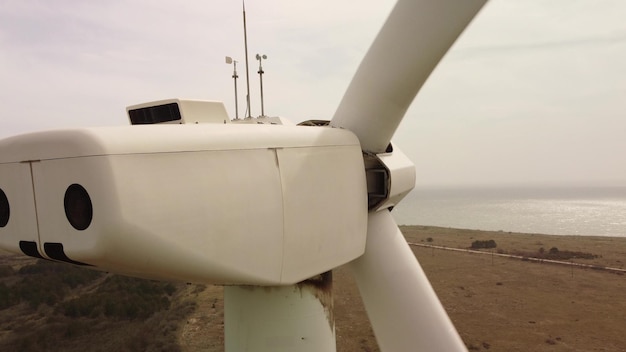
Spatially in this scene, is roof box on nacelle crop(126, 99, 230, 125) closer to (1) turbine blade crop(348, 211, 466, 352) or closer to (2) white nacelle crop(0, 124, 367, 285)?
(2) white nacelle crop(0, 124, 367, 285)

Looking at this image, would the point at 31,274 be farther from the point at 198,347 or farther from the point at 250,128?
the point at 250,128

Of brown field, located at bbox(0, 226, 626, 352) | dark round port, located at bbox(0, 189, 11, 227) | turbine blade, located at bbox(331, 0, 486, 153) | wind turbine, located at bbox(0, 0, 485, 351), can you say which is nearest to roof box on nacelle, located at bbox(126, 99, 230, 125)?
wind turbine, located at bbox(0, 0, 485, 351)

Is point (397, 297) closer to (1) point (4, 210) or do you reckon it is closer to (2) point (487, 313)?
(1) point (4, 210)

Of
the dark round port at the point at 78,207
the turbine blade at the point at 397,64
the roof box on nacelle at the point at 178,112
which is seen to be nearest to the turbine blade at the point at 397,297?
the turbine blade at the point at 397,64

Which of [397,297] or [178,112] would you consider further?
[397,297]

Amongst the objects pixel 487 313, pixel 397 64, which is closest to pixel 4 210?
pixel 397 64

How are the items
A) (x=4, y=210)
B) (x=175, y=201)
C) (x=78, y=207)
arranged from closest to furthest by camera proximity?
(x=78, y=207) < (x=175, y=201) < (x=4, y=210)

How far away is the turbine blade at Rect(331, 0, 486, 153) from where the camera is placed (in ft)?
15.4

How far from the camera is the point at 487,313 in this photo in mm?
20250

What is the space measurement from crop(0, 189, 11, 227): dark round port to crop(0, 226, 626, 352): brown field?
13449 mm

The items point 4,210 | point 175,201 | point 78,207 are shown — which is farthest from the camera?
point 4,210

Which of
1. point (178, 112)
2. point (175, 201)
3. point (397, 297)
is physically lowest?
point (397, 297)

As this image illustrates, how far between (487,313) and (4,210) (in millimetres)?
20370

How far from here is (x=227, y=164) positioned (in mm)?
3898
